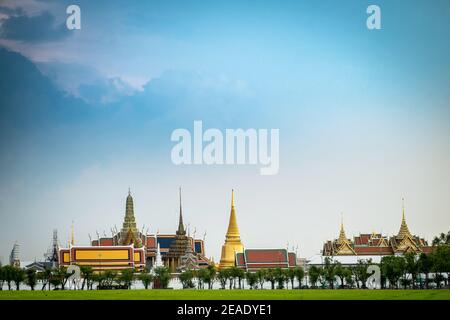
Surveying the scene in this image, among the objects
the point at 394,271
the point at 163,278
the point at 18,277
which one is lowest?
the point at 163,278

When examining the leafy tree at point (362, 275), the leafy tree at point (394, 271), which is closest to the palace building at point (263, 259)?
the leafy tree at point (362, 275)

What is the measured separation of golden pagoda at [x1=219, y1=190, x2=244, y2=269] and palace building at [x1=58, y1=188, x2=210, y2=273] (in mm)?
1249

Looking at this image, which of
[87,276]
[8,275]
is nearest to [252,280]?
[87,276]

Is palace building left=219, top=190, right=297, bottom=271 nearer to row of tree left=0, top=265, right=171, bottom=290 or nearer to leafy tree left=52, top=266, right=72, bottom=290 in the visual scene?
row of tree left=0, top=265, right=171, bottom=290

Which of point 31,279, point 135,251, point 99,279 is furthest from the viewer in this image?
point 135,251

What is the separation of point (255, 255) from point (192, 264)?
3.18 m

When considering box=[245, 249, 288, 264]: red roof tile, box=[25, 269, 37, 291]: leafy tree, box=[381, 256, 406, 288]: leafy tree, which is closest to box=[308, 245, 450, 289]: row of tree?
box=[381, 256, 406, 288]: leafy tree

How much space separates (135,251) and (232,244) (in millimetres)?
4271

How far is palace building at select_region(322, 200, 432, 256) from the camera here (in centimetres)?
4378

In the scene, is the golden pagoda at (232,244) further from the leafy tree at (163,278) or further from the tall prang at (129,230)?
the leafy tree at (163,278)

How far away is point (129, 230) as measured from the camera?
46750mm

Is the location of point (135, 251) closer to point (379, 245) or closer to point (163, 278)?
point (163, 278)
